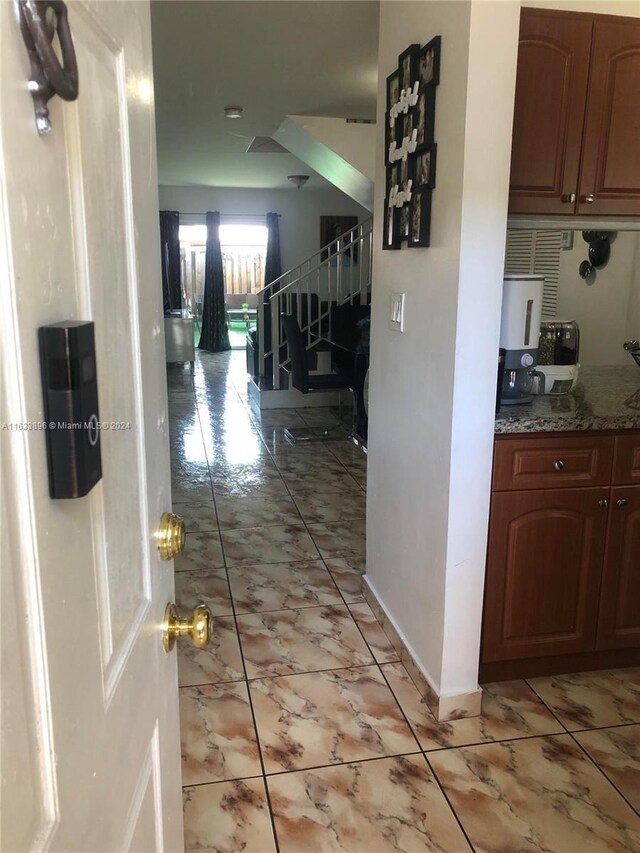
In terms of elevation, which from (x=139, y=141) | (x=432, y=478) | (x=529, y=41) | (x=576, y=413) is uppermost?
(x=529, y=41)

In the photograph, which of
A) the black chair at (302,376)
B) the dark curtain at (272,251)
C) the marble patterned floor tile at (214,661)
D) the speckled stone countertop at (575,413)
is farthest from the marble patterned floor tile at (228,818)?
the dark curtain at (272,251)

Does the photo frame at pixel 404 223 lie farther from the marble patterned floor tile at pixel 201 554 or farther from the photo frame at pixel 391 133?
the marble patterned floor tile at pixel 201 554

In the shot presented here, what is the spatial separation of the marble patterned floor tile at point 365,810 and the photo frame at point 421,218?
150cm

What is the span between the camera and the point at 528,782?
178 centimetres

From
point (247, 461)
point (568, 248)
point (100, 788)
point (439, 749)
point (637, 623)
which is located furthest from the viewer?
point (247, 461)

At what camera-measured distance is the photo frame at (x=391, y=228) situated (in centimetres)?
219

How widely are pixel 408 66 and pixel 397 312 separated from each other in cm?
75

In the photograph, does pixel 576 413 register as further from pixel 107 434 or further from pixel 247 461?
pixel 247 461

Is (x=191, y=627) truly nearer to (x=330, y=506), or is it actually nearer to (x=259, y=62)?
(x=330, y=506)

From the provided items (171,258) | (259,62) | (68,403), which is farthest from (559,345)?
(171,258)

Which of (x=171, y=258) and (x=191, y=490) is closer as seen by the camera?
(x=191, y=490)

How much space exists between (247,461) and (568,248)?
2.53 metres

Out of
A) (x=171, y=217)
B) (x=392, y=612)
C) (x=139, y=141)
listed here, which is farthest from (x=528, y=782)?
(x=171, y=217)

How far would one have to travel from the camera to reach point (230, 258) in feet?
36.4
